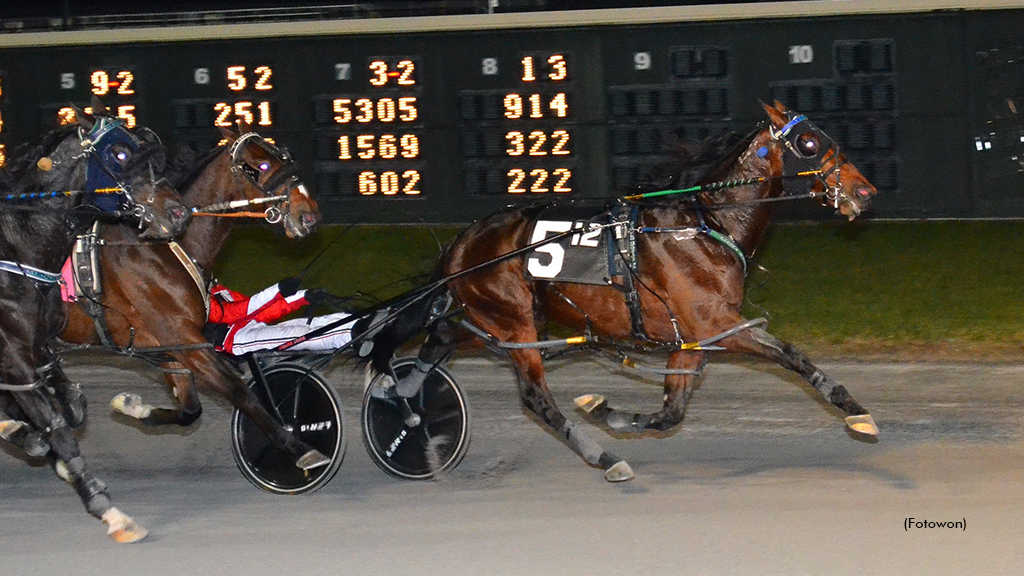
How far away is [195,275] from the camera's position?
6.25 m

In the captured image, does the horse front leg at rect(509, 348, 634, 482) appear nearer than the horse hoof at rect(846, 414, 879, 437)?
No

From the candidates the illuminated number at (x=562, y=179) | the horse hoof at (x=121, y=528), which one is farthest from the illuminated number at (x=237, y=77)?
the horse hoof at (x=121, y=528)

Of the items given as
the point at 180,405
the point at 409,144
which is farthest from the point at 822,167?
the point at 409,144

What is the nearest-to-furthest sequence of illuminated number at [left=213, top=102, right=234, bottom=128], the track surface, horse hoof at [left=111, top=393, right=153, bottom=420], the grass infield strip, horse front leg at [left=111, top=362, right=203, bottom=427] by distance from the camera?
the track surface
horse front leg at [left=111, top=362, right=203, bottom=427]
horse hoof at [left=111, top=393, right=153, bottom=420]
the grass infield strip
illuminated number at [left=213, top=102, right=234, bottom=128]

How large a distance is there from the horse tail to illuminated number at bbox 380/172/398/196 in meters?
5.35

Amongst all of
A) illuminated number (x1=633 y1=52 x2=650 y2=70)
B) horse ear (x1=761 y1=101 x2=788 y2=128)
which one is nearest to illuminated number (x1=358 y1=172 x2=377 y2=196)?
illuminated number (x1=633 y1=52 x2=650 y2=70)

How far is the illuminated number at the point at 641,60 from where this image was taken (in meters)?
11.8

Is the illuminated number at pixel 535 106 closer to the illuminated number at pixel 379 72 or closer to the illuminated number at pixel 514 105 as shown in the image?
the illuminated number at pixel 514 105

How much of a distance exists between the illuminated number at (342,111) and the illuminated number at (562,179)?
1963 mm

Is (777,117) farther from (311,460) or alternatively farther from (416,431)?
(311,460)

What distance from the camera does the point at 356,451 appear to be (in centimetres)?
716

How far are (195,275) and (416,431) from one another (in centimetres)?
133

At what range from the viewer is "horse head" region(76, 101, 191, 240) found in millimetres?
5859

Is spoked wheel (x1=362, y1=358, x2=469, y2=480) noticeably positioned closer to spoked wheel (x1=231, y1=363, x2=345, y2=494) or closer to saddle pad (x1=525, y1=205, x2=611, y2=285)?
spoked wheel (x1=231, y1=363, x2=345, y2=494)
